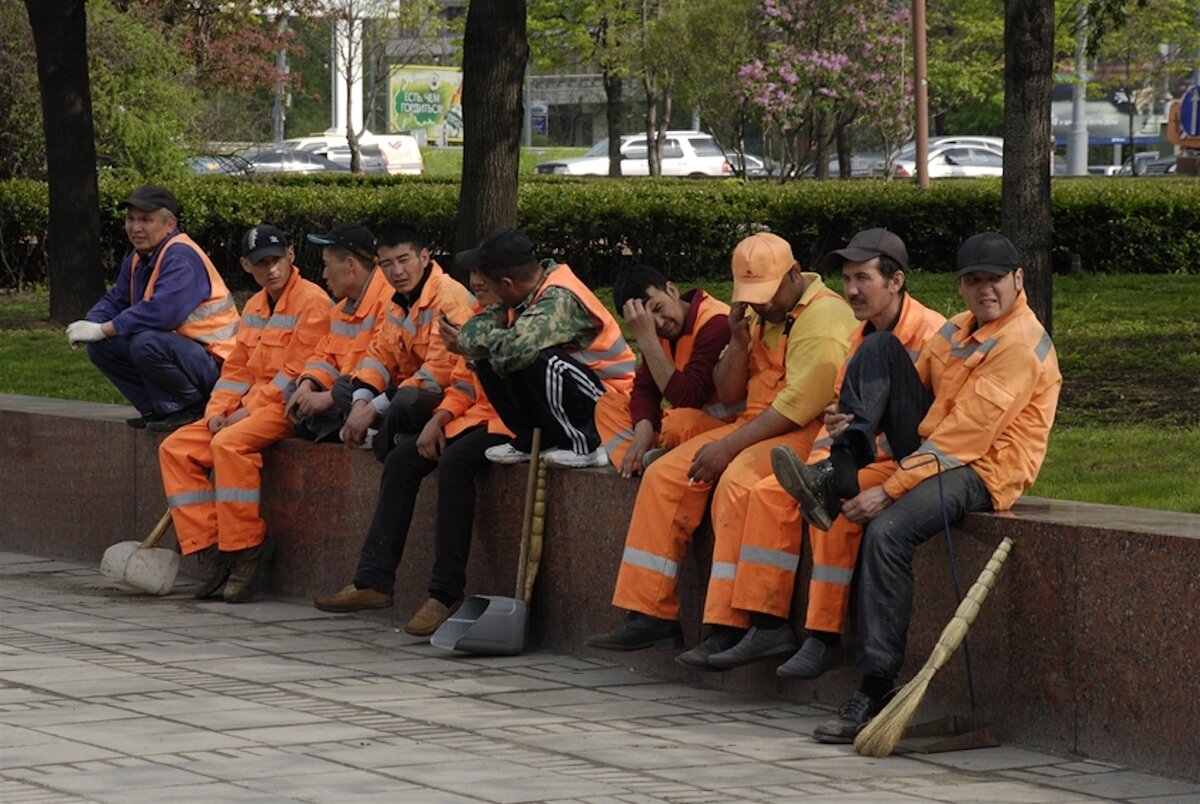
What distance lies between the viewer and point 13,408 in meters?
11.3

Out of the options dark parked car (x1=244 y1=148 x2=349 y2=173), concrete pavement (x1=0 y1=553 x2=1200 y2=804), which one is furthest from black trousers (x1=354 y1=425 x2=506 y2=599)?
dark parked car (x1=244 y1=148 x2=349 y2=173)

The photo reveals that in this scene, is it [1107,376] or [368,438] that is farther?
[1107,376]

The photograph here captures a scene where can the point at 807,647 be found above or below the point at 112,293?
below

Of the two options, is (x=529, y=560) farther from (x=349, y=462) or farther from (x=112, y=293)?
(x=112, y=293)

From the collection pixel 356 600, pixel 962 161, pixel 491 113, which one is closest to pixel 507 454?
pixel 356 600

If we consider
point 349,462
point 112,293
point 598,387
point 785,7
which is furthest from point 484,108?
point 785,7

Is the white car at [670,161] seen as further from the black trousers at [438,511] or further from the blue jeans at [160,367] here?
the black trousers at [438,511]

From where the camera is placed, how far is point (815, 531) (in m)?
6.86

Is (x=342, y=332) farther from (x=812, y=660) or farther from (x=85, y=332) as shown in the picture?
(x=812, y=660)

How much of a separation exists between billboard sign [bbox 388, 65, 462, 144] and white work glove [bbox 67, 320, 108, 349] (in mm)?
53517

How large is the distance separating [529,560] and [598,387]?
0.74 m

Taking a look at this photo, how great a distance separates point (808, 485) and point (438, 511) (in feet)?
7.58

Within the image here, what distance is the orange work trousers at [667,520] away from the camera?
731 centimetres

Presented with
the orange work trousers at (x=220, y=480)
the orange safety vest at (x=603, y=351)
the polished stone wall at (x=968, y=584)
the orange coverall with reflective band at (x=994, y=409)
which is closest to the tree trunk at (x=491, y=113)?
the polished stone wall at (x=968, y=584)
